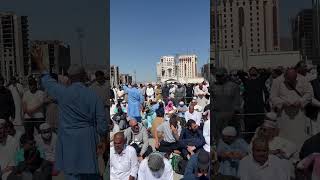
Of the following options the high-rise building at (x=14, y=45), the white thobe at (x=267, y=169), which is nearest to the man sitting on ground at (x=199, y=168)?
the white thobe at (x=267, y=169)

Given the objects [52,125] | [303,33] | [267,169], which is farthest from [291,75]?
[52,125]

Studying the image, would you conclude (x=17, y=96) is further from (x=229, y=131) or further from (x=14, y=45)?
(x=229, y=131)

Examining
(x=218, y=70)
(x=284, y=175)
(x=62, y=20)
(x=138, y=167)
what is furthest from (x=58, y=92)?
(x=284, y=175)

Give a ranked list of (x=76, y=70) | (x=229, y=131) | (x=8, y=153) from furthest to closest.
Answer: (x=8, y=153)
(x=229, y=131)
(x=76, y=70)

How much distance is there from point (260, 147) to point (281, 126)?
2.27 ft

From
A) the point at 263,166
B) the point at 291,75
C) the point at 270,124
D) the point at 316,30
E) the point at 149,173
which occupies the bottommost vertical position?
the point at 149,173

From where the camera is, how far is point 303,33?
4895 millimetres

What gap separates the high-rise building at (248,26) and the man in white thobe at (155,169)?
1.15 metres

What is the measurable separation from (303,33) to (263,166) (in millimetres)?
1373

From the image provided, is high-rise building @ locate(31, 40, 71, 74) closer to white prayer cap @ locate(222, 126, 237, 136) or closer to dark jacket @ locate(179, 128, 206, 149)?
white prayer cap @ locate(222, 126, 237, 136)

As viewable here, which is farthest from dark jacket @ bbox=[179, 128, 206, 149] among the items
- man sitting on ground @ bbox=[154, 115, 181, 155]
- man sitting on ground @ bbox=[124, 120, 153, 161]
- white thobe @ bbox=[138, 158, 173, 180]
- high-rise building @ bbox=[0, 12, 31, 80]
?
high-rise building @ bbox=[0, 12, 31, 80]

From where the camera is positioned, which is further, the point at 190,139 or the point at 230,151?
the point at 190,139

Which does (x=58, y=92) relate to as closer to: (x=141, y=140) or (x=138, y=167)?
(x=138, y=167)

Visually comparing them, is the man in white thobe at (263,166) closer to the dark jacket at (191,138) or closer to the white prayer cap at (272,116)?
the white prayer cap at (272,116)
